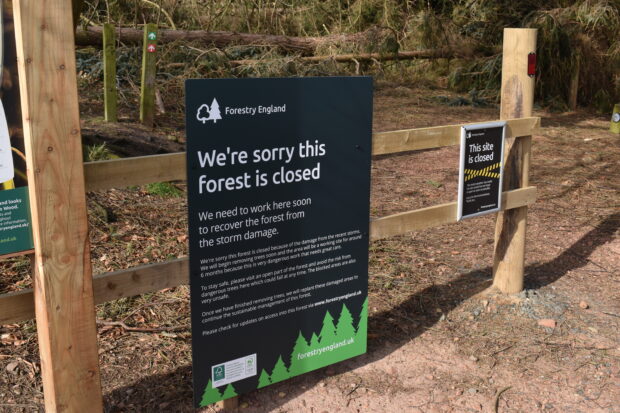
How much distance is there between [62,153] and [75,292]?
585 millimetres

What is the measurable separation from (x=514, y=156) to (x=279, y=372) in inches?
93.7

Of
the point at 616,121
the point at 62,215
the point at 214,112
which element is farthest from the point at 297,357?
the point at 616,121

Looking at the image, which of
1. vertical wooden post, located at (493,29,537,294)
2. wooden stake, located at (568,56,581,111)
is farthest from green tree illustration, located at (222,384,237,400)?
wooden stake, located at (568,56,581,111)

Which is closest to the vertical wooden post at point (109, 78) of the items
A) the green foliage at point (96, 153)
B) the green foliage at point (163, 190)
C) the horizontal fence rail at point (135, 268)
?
the green foliage at point (96, 153)

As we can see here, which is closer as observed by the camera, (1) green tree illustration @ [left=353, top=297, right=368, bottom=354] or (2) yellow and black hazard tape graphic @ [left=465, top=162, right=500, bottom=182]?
(1) green tree illustration @ [left=353, top=297, right=368, bottom=354]

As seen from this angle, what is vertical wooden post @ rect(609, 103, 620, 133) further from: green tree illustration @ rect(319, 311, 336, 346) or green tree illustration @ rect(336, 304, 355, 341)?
green tree illustration @ rect(319, 311, 336, 346)

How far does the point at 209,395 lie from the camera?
3377 millimetres

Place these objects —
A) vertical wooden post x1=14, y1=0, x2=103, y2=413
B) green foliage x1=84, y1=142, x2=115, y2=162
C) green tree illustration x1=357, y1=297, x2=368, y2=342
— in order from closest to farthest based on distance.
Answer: vertical wooden post x1=14, y1=0, x2=103, y2=413 < green tree illustration x1=357, y1=297, x2=368, y2=342 < green foliage x1=84, y1=142, x2=115, y2=162

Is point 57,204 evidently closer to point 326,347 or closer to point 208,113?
point 208,113

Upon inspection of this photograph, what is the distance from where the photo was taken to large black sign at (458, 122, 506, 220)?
14.5ft

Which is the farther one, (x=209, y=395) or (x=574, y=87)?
(x=574, y=87)

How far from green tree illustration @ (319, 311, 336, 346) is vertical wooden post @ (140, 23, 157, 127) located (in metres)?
5.83

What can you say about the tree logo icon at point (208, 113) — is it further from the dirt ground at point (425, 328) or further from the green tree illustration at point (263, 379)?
the dirt ground at point (425, 328)

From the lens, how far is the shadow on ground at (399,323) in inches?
142
